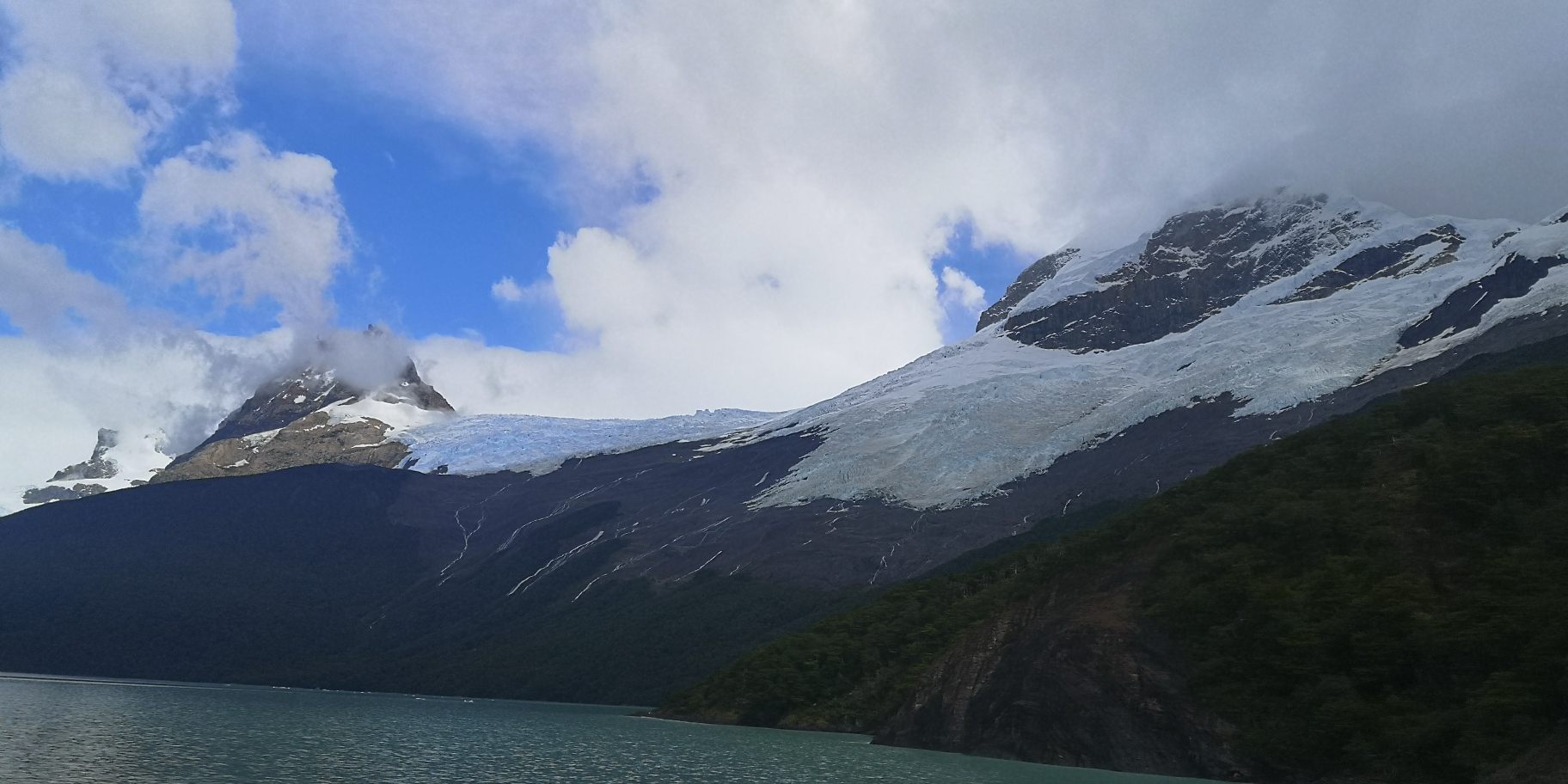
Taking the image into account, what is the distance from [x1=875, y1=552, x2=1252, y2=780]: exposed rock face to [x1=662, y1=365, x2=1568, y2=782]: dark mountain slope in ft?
0.54

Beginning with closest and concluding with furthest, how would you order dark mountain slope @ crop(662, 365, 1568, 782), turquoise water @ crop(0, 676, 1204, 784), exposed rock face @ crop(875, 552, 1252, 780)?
dark mountain slope @ crop(662, 365, 1568, 782)
turquoise water @ crop(0, 676, 1204, 784)
exposed rock face @ crop(875, 552, 1252, 780)

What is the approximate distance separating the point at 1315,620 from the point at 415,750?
59.8 m

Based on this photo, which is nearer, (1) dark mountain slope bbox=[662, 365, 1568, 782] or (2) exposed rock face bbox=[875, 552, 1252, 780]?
(1) dark mountain slope bbox=[662, 365, 1568, 782]

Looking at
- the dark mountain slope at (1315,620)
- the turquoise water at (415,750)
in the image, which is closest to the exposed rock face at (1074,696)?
the dark mountain slope at (1315,620)

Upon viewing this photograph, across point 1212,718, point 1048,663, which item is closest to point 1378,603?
point 1212,718

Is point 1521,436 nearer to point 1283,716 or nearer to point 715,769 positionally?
point 1283,716

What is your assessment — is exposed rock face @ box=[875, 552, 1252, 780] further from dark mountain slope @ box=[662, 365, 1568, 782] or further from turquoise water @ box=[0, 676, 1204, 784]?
turquoise water @ box=[0, 676, 1204, 784]

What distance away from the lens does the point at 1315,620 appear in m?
70.6

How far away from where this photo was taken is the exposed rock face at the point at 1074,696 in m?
74.5

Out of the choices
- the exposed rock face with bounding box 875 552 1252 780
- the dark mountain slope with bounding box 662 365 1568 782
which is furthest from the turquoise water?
the dark mountain slope with bounding box 662 365 1568 782

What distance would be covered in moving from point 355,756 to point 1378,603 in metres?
63.6

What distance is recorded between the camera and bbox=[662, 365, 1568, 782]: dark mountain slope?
60.7m

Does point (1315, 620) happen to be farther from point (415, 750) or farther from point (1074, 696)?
point (415, 750)

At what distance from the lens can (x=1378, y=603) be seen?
6794cm
